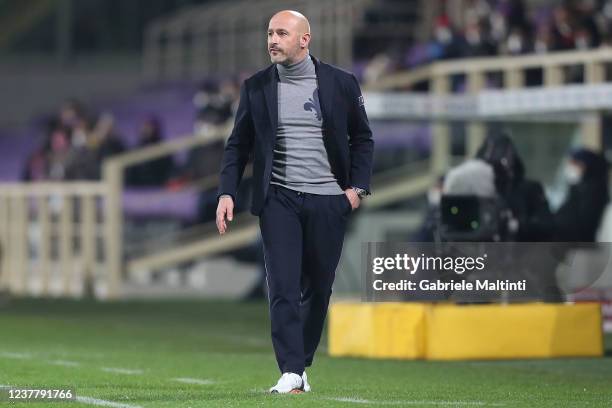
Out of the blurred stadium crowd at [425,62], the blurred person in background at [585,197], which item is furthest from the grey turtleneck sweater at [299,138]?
the blurred person in background at [585,197]

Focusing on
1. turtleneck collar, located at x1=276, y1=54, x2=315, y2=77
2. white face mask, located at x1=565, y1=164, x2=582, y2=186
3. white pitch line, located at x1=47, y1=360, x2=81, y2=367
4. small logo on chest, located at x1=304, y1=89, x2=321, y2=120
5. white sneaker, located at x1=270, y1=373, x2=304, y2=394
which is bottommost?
white pitch line, located at x1=47, y1=360, x2=81, y2=367

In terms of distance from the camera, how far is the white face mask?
59.7ft

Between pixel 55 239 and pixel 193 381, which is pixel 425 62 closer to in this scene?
pixel 55 239

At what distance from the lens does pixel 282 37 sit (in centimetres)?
898

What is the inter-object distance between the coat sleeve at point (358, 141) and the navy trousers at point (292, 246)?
13cm

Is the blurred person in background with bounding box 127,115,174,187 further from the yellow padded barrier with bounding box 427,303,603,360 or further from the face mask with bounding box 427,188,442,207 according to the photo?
the yellow padded barrier with bounding box 427,303,603,360

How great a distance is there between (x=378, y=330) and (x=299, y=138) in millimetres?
4373

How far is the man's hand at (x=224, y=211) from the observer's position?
9023 millimetres

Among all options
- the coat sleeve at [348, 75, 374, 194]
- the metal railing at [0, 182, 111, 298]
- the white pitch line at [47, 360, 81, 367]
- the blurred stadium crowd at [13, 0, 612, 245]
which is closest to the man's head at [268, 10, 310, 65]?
the coat sleeve at [348, 75, 374, 194]

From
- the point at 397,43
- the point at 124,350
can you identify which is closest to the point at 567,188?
the point at 124,350

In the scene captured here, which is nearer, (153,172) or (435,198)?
(435,198)

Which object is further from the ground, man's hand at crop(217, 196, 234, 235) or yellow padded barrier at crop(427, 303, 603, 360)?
man's hand at crop(217, 196, 234, 235)

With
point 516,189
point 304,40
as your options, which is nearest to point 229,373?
point 304,40

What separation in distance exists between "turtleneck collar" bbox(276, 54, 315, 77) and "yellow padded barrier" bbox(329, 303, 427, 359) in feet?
13.4
